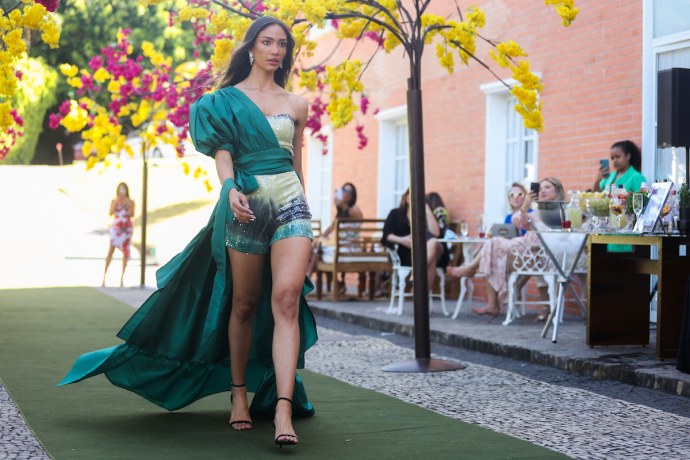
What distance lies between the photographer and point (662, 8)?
419 inches

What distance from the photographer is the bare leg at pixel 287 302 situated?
493 centimetres

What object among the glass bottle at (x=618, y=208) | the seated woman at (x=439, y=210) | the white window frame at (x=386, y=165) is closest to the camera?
the glass bottle at (x=618, y=208)

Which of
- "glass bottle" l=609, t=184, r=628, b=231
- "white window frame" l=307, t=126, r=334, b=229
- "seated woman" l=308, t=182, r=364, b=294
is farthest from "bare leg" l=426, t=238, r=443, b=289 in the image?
"white window frame" l=307, t=126, r=334, b=229

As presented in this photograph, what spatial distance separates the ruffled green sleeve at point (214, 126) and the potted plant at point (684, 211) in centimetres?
379

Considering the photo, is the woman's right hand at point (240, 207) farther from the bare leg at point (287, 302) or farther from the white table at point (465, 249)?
the white table at point (465, 249)

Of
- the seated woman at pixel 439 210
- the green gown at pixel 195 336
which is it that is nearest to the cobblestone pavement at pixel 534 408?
the green gown at pixel 195 336

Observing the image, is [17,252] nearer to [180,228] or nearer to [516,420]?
[180,228]

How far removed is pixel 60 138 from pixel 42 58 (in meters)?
5.31

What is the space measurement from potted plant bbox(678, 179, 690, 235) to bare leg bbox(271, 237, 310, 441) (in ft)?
11.9

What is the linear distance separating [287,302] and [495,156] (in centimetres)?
930

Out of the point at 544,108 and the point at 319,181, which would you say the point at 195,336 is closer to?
the point at 544,108

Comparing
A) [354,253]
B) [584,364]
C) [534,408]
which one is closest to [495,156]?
[354,253]

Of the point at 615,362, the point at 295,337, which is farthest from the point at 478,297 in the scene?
the point at 295,337

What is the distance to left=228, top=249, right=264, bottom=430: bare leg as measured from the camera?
204 inches
